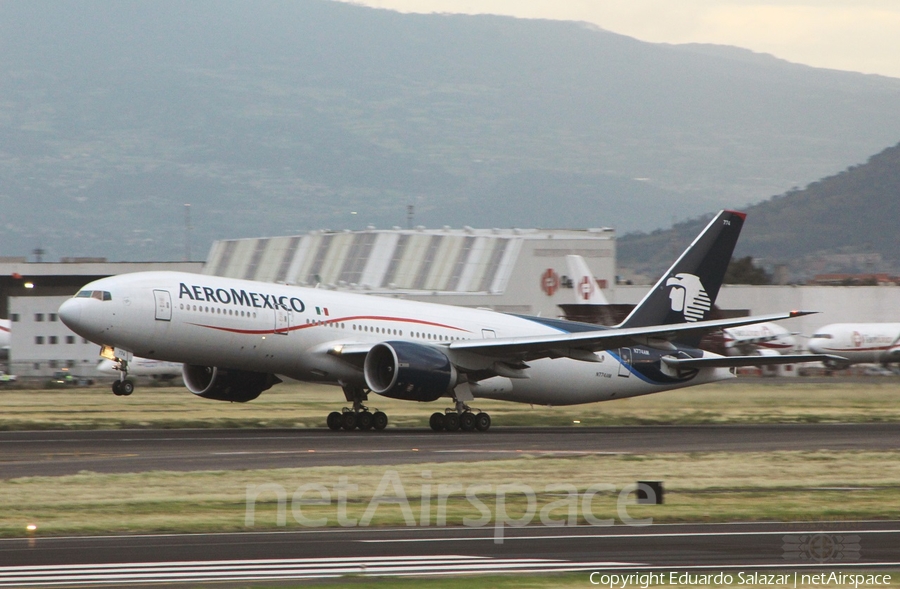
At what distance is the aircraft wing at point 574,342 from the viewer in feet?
104

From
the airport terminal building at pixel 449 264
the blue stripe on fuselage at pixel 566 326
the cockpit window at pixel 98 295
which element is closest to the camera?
the cockpit window at pixel 98 295

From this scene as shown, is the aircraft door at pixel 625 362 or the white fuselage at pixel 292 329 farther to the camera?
the aircraft door at pixel 625 362

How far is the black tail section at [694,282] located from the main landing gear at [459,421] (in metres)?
6.42

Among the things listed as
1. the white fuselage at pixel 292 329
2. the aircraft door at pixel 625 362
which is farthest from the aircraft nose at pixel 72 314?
the aircraft door at pixel 625 362

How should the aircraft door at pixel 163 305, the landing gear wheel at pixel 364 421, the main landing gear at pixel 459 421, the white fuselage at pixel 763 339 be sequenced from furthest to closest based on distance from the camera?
the white fuselage at pixel 763 339 < the main landing gear at pixel 459 421 < the landing gear wheel at pixel 364 421 < the aircraft door at pixel 163 305

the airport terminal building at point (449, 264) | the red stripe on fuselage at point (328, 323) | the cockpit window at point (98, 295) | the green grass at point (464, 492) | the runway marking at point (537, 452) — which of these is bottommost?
the green grass at point (464, 492)

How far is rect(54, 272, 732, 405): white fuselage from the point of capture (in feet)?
96.6

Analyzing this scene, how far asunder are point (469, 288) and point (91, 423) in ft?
130

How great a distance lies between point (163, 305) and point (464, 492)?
1399 cm

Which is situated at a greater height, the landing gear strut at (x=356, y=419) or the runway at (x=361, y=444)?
the landing gear strut at (x=356, y=419)

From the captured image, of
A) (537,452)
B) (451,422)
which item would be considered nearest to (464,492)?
(537,452)

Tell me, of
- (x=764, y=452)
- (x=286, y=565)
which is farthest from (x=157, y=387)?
(x=286, y=565)

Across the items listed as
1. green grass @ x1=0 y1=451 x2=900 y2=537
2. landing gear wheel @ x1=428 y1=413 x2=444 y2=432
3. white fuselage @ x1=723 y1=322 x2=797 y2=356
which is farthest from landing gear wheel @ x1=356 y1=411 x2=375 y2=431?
white fuselage @ x1=723 y1=322 x2=797 y2=356

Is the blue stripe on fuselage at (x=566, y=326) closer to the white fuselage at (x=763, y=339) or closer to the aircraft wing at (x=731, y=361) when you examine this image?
the aircraft wing at (x=731, y=361)
